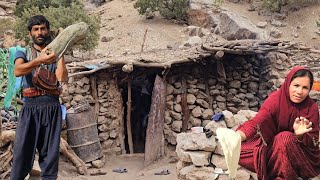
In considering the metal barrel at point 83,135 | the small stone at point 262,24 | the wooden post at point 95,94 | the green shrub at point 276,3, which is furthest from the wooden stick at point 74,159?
the green shrub at point 276,3

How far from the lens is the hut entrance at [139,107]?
972 centimetres

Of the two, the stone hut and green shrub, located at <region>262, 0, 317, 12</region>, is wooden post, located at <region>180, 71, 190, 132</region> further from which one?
green shrub, located at <region>262, 0, 317, 12</region>

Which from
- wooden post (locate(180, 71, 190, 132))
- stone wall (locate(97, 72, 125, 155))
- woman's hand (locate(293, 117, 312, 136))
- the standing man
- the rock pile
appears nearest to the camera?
woman's hand (locate(293, 117, 312, 136))

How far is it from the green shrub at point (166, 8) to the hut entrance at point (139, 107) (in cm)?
710

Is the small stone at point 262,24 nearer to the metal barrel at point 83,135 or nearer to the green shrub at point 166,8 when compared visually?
the green shrub at point 166,8

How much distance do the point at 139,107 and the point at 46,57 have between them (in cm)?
714

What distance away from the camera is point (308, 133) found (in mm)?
2971

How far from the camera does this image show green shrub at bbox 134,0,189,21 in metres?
16.5

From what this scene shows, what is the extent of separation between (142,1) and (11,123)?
10827mm

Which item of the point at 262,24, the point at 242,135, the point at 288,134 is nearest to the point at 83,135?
the point at 242,135

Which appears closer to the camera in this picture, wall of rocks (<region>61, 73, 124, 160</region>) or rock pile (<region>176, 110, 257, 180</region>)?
rock pile (<region>176, 110, 257, 180</region>)

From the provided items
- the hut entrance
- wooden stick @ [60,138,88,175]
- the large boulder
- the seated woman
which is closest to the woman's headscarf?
the seated woman

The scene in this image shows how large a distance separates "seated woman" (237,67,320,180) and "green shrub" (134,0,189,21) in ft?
44.8

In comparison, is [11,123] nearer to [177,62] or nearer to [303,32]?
[177,62]
